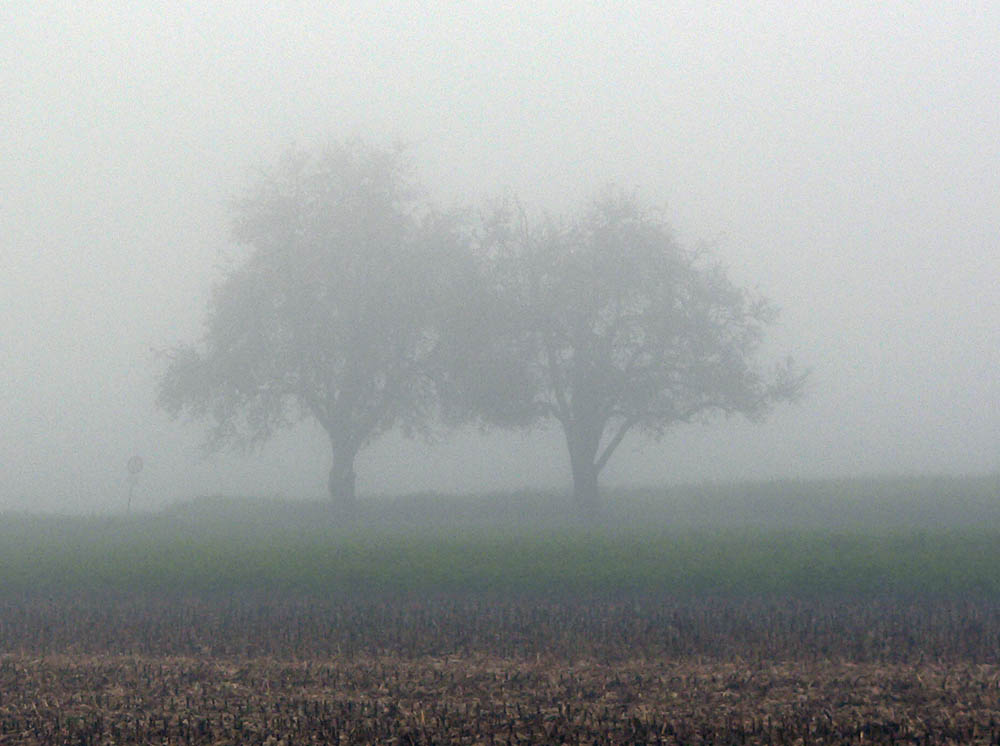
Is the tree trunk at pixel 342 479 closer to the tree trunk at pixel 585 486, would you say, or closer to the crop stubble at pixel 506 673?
the tree trunk at pixel 585 486

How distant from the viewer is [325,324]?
4184 cm

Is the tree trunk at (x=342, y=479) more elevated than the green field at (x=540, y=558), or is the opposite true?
the tree trunk at (x=342, y=479)

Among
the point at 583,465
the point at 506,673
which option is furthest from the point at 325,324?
the point at 506,673

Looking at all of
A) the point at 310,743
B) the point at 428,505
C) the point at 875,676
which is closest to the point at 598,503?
the point at 428,505

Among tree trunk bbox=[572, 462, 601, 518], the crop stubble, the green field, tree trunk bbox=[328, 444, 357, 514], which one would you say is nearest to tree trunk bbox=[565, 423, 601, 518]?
tree trunk bbox=[572, 462, 601, 518]

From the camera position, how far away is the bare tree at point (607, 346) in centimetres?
4116

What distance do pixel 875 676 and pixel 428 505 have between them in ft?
107

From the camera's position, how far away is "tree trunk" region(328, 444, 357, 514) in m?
42.4

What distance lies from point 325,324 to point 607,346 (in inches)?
470

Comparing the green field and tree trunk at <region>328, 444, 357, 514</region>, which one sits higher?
tree trunk at <region>328, 444, 357, 514</region>

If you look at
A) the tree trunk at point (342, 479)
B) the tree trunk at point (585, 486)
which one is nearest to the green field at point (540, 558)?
the tree trunk at point (585, 486)

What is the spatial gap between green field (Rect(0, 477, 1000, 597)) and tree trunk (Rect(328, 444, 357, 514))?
3.74 metres

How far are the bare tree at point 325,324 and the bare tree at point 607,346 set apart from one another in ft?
8.85

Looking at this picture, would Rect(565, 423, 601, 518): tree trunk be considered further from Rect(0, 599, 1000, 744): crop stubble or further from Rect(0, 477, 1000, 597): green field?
Rect(0, 599, 1000, 744): crop stubble
